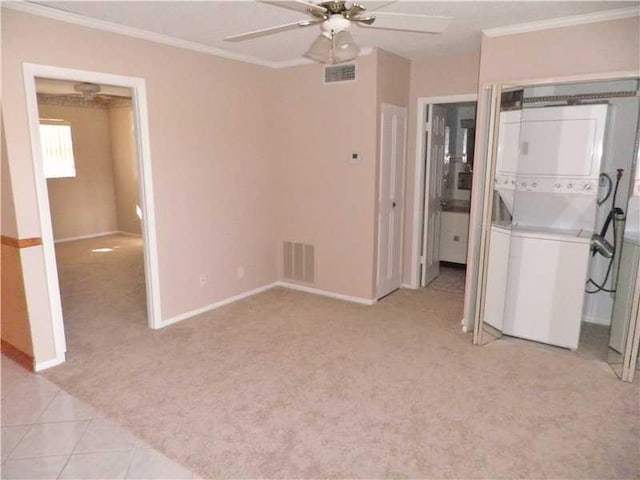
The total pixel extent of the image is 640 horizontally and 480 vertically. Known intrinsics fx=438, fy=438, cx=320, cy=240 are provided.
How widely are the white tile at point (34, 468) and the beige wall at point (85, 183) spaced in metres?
6.24

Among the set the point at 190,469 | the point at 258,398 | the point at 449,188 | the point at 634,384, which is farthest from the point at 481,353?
the point at 449,188

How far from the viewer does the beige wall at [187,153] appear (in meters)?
2.98

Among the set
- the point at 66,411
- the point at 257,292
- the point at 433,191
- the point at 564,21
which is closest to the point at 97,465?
the point at 66,411

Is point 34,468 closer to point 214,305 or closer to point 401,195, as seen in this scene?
point 214,305

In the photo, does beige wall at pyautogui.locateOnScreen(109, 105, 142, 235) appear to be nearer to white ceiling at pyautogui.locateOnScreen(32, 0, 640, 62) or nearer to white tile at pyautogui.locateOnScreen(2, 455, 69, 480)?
white ceiling at pyautogui.locateOnScreen(32, 0, 640, 62)

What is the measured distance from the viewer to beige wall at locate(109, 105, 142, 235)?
7.96 meters

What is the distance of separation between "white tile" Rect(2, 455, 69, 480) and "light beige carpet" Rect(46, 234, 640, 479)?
38 centimetres

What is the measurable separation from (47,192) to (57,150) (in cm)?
516

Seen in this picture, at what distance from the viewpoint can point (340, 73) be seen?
4.35 meters

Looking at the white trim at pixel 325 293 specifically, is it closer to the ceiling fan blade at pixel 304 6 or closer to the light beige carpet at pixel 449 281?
the light beige carpet at pixel 449 281

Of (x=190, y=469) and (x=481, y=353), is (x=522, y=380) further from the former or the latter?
(x=190, y=469)

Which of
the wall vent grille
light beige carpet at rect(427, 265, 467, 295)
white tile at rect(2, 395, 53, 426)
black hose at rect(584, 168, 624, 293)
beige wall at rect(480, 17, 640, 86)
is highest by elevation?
beige wall at rect(480, 17, 640, 86)

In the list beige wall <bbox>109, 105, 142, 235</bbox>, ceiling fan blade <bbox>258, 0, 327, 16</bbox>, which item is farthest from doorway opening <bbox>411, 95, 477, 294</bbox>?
beige wall <bbox>109, 105, 142, 235</bbox>

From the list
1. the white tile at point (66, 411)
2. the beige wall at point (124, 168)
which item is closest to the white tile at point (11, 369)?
the white tile at point (66, 411)
